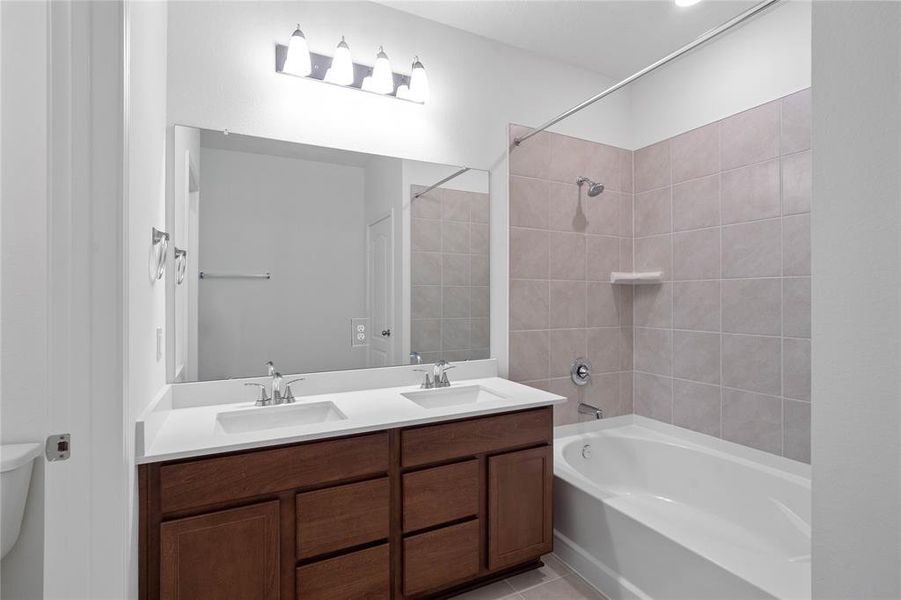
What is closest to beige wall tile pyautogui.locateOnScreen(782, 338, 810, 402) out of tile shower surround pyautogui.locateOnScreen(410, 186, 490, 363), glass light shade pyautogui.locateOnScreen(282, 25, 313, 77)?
tile shower surround pyautogui.locateOnScreen(410, 186, 490, 363)

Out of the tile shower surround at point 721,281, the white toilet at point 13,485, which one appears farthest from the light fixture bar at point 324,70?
the white toilet at point 13,485

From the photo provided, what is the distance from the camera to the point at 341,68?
198 cm

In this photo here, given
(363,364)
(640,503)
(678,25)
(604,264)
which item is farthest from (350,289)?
(678,25)

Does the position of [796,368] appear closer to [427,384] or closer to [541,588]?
[541,588]

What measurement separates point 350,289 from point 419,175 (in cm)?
68

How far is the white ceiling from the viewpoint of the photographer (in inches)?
83.7

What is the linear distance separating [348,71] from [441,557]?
6.73ft

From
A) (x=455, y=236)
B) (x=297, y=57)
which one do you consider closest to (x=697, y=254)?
(x=455, y=236)

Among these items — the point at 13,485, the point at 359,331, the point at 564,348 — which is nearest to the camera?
the point at 13,485

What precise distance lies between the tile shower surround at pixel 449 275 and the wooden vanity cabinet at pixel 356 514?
2.00 ft

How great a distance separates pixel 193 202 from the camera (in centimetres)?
184

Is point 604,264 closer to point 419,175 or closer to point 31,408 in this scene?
point 419,175

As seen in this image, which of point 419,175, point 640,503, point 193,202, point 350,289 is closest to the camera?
point 193,202

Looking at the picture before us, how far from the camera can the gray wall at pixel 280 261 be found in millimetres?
1866
